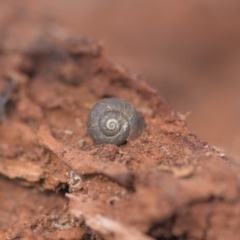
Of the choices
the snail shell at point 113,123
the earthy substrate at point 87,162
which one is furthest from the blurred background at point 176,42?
the snail shell at point 113,123

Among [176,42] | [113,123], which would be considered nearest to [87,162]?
[113,123]

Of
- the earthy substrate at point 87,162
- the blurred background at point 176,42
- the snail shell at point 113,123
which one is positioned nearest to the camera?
the earthy substrate at point 87,162

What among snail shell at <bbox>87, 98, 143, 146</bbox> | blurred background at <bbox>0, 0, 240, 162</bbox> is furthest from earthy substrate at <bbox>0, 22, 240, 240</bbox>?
blurred background at <bbox>0, 0, 240, 162</bbox>

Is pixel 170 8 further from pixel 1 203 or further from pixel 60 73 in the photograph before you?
pixel 1 203

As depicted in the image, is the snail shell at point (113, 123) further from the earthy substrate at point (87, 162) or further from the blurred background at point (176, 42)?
the blurred background at point (176, 42)

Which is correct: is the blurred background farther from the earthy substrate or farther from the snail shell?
the snail shell

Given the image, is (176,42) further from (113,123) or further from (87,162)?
(87,162)
